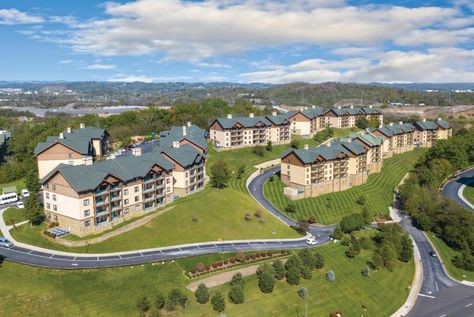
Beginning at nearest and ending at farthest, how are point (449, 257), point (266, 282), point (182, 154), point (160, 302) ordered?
point (160, 302) < point (266, 282) < point (449, 257) < point (182, 154)

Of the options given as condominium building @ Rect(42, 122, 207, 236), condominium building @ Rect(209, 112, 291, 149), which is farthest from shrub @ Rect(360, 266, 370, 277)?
condominium building @ Rect(209, 112, 291, 149)

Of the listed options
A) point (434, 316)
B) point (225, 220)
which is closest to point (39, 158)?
point (225, 220)

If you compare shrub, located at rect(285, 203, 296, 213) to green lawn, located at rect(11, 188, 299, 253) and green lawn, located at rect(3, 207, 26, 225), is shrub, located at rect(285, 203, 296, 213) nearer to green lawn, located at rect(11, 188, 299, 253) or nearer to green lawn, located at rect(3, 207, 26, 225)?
green lawn, located at rect(11, 188, 299, 253)

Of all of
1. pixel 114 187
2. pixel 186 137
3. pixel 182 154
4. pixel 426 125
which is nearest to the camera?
pixel 114 187

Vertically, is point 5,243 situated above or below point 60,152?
below

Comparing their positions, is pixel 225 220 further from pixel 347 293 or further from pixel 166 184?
pixel 347 293

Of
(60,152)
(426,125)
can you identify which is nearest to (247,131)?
(60,152)

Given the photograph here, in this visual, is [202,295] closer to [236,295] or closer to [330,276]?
[236,295]
